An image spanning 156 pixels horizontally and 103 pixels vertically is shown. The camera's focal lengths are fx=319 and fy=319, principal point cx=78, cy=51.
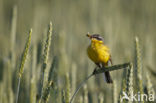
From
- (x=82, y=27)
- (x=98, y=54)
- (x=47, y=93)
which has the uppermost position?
(x=82, y=27)

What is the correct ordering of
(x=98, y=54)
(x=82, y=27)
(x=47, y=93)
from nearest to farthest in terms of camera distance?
1. (x=47, y=93)
2. (x=98, y=54)
3. (x=82, y=27)

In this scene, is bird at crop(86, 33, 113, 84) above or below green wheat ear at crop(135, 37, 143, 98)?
above

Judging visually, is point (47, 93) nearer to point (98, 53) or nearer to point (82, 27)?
point (98, 53)

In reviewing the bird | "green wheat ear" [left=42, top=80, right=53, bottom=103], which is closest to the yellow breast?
the bird

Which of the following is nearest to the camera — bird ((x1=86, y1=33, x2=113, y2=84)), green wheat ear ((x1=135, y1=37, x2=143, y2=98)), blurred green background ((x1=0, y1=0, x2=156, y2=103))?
green wheat ear ((x1=135, y1=37, x2=143, y2=98))

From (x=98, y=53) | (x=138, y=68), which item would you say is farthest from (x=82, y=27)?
(x=138, y=68)

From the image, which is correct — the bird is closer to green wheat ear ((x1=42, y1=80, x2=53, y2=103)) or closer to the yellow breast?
the yellow breast

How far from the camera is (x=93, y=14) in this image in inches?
240

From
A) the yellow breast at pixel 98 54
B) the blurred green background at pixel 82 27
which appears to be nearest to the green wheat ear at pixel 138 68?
the yellow breast at pixel 98 54

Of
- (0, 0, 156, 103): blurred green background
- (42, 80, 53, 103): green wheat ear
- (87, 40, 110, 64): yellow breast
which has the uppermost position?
(0, 0, 156, 103): blurred green background

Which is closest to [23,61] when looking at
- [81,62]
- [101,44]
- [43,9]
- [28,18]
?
[101,44]

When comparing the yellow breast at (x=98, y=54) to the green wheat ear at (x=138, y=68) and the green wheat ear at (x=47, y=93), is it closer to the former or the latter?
the green wheat ear at (x=138, y=68)

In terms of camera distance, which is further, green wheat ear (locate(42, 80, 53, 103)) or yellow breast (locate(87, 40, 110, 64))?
yellow breast (locate(87, 40, 110, 64))

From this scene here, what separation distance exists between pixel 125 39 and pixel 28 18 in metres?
2.34
